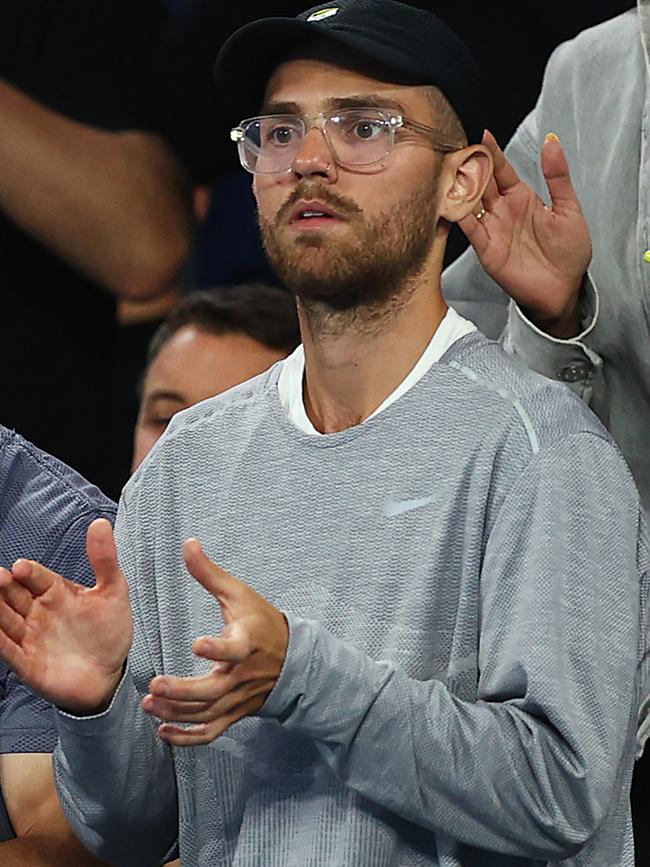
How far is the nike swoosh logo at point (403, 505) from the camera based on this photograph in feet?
5.85

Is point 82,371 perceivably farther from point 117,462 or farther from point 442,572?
point 442,572

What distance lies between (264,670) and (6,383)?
5.46ft

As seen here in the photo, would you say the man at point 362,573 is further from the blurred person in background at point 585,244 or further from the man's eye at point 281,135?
the blurred person in background at point 585,244

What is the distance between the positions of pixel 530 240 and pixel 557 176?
0.09 m

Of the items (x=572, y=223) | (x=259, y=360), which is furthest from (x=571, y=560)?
(x=259, y=360)

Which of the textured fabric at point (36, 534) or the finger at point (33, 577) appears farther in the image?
the textured fabric at point (36, 534)

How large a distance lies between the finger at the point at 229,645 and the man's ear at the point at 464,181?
568mm

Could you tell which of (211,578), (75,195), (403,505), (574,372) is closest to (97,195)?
(75,195)

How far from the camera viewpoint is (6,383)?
10.3ft

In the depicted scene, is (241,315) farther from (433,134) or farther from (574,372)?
(433,134)

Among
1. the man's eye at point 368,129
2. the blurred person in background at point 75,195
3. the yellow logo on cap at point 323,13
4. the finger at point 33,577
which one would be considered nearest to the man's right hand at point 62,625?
the finger at point 33,577

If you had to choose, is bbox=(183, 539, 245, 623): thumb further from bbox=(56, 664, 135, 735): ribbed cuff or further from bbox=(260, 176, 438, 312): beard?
bbox=(260, 176, 438, 312): beard

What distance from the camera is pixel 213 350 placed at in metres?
3.10

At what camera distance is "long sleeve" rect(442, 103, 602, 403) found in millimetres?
2117
